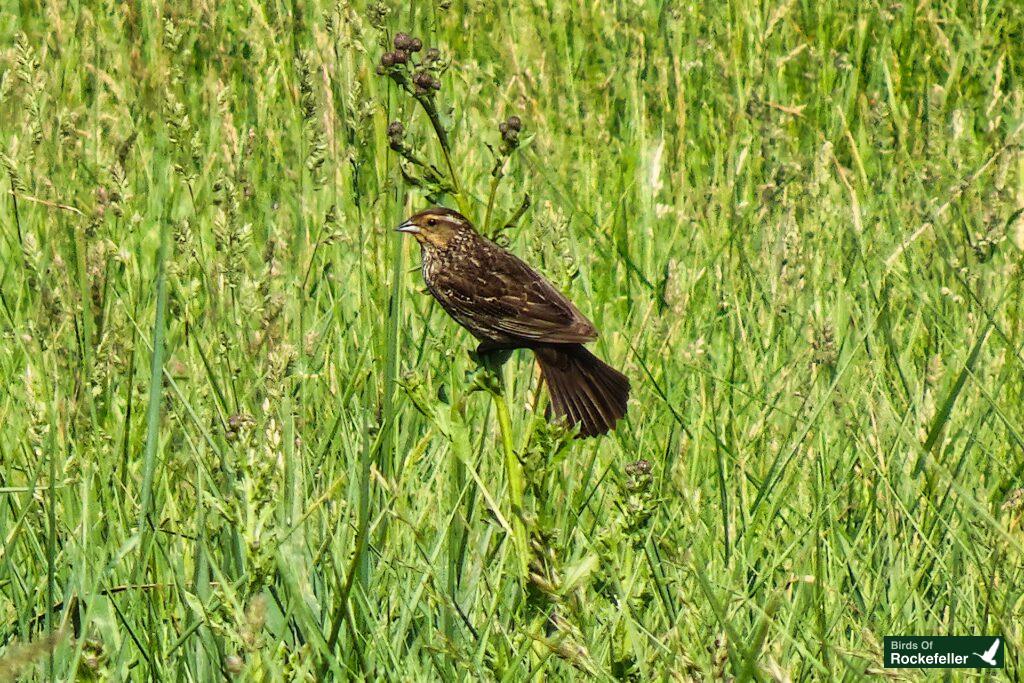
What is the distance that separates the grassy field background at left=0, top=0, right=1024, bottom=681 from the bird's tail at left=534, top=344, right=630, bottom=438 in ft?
0.30

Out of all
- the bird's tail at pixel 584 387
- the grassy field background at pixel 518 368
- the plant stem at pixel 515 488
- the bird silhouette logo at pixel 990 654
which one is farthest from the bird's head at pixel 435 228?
the bird silhouette logo at pixel 990 654

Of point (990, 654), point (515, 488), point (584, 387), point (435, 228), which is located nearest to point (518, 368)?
point (435, 228)

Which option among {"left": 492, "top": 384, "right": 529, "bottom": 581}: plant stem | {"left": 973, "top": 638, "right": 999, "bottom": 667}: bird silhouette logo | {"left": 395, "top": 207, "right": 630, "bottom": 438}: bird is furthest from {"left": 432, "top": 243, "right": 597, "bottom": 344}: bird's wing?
Result: {"left": 973, "top": 638, "right": 999, "bottom": 667}: bird silhouette logo

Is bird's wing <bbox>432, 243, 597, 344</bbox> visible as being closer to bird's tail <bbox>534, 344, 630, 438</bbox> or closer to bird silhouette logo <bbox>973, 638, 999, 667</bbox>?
bird's tail <bbox>534, 344, 630, 438</bbox>

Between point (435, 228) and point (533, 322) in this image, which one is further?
point (435, 228)

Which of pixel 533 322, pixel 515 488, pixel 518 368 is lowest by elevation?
pixel 518 368

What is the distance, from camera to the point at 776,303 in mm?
3119

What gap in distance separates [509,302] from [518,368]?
62 centimetres

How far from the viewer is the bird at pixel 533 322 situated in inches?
98.5

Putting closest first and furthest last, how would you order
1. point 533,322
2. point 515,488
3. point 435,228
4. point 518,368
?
point 515,488, point 533,322, point 435,228, point 518,368

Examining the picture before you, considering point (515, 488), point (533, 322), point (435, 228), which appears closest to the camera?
point (515, 488)

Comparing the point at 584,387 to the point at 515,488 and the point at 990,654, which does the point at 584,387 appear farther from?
the point at 990,654

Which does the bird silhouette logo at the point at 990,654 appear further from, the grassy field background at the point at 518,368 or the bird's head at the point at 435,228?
the bird's head at the point at 435,228

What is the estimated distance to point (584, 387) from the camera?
258 cm
